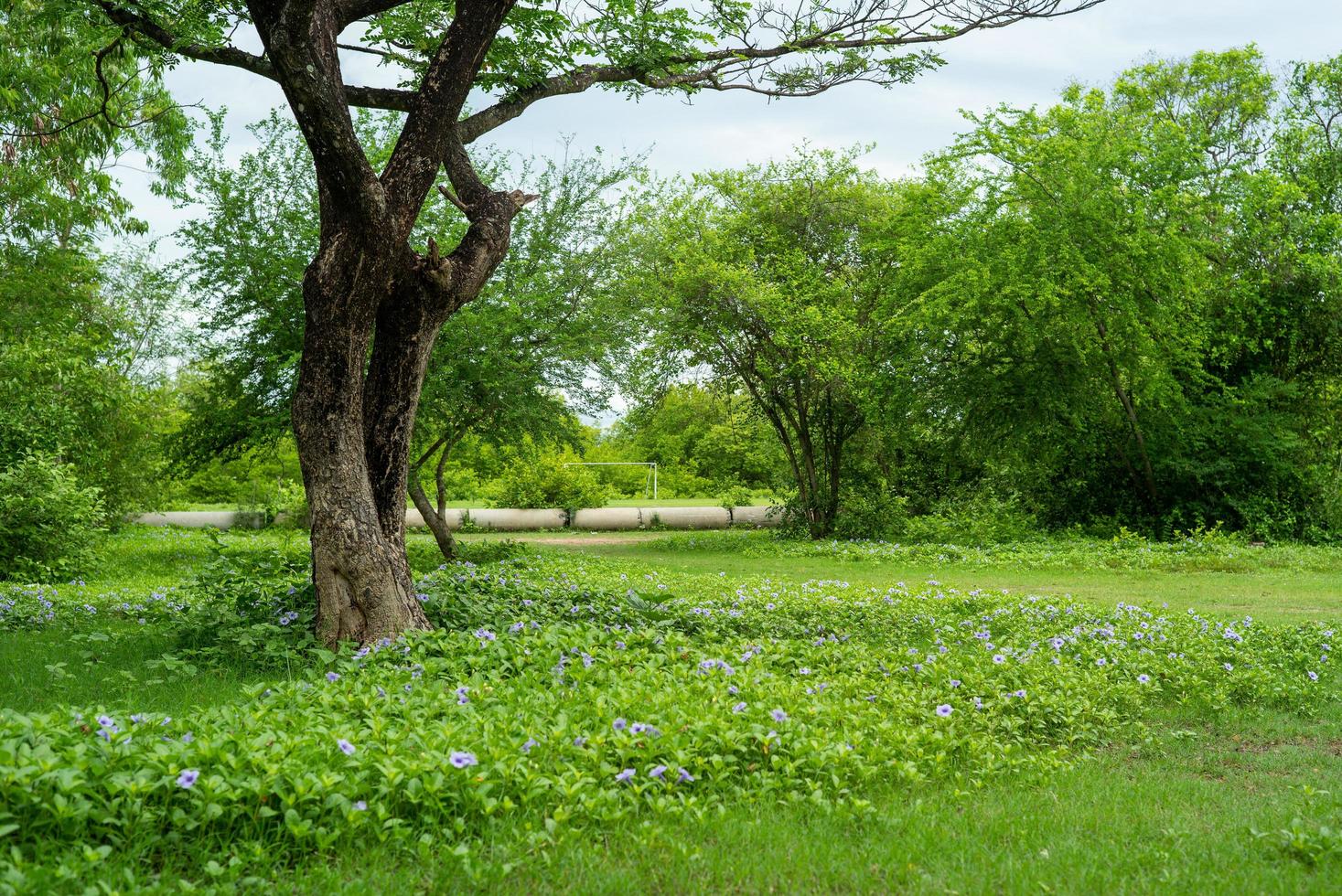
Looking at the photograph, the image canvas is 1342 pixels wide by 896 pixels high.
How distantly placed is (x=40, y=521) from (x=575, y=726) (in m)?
12.8

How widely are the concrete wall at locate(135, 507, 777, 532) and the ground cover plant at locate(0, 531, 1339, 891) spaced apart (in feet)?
68.7

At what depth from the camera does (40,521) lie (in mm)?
14422

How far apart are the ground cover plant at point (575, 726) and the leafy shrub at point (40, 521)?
17.8ft

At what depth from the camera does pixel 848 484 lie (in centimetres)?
2475

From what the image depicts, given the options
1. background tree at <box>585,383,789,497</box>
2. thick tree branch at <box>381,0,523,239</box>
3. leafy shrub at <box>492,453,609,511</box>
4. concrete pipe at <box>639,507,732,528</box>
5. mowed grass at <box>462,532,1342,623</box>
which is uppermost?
thick tree branch at <box>381,0,523,239</box>

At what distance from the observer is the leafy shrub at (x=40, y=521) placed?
14031 millimetres

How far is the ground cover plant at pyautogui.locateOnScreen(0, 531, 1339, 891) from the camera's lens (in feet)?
11.7

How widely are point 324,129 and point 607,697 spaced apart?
13.4 ft

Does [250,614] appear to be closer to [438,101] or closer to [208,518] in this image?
[438,101]

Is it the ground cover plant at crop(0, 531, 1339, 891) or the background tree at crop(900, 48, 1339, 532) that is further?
the background tree at crop(900, 48, 1339, 532)

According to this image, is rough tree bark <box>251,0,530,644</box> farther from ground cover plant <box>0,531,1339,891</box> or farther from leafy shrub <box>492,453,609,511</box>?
leafy shrub <box>492,453,609,511</box>

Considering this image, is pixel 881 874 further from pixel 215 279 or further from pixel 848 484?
pixel 848 484

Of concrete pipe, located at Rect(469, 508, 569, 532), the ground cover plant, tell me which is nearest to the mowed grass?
the ground cover plant

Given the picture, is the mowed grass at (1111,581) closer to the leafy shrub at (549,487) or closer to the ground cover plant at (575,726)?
the ground cover plant at (575,726)
